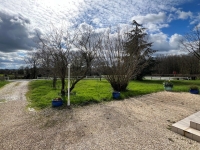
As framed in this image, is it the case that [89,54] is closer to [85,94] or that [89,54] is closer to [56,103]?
[85,94]

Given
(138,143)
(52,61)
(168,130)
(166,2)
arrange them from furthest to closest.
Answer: (166,2) < (52,61) < (168,130) < (138,143)

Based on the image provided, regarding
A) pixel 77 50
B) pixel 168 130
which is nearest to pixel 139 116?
pixel 168 130

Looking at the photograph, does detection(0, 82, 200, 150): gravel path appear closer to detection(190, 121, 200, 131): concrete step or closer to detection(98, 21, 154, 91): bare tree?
detection(190, 121, 200, 131): concrete step

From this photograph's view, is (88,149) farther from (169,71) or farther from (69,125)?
(169,71)

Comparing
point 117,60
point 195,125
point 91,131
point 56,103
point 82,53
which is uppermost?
point 82,53

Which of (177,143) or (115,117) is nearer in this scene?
(177,143)

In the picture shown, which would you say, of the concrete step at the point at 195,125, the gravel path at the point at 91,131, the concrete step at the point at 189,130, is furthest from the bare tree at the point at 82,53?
the concrete step at the point at 195,125

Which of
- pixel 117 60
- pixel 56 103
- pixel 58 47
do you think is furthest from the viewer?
pixel 117 60

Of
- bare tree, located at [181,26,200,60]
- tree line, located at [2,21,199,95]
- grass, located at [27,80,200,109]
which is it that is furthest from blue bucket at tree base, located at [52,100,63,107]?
bare tree, located at [181,26,200,60]

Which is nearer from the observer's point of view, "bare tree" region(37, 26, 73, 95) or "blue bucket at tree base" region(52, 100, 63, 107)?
"blue bucket at tree base" region(52, 100, 63, 107)

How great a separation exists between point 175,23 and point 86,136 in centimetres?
985

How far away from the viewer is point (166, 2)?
7.88 m

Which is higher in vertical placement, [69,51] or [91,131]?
[69,51]

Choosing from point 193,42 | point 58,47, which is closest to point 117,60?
point 58,47
